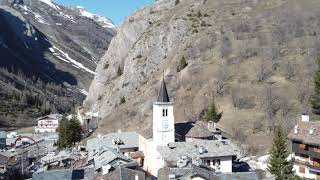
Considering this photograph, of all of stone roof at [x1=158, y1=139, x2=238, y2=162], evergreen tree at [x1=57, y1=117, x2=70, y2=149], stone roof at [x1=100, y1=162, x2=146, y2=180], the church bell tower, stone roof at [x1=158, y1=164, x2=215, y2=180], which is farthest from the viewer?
evergreen tree at [x1=57, y1=117, x2=70, y2=149]

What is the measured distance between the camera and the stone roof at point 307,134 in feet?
182

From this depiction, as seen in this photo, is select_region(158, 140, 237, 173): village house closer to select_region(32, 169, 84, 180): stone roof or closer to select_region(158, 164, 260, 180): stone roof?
select_region(158, 164, 260, 180): stone roof

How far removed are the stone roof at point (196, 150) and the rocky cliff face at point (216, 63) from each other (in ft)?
57.0

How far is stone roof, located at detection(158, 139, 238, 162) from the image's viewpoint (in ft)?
184

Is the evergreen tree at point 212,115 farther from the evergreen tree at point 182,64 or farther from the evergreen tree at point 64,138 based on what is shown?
the evergreen tree at point 64,138

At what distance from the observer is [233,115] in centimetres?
8050

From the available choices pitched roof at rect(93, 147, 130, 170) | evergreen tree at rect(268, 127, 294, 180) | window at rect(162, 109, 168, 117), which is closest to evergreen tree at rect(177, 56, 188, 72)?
pitched roof at rect(93, 147, 130, 170)

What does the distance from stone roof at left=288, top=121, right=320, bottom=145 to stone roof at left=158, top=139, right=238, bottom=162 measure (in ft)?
22.8

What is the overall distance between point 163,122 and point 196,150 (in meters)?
5.76

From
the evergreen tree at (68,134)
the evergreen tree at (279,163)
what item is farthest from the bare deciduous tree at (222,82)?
the evergreen tree at (279,163)

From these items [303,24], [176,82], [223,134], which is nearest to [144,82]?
[176,82]

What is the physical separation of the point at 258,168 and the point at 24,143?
66.4 m

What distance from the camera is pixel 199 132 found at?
64.2 m

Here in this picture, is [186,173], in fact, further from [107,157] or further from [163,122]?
[107,157]
